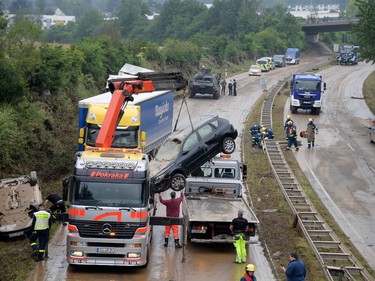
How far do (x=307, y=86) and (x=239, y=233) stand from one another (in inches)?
1198

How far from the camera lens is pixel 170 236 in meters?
20.4

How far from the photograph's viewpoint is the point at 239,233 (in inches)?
702

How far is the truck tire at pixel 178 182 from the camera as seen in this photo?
21.5 meters

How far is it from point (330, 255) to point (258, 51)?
266ft

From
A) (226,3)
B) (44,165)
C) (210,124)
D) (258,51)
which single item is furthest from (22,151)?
(226,3)

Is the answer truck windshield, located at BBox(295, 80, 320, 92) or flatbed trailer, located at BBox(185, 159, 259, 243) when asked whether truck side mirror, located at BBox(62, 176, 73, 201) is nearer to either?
flatbed trailer, located at BBox(185, 159, 259, 243)

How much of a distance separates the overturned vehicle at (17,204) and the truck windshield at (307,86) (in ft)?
94.2

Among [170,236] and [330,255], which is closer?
[330,255]

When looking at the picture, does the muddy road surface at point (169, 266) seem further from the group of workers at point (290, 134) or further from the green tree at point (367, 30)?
the green tree at point (367, 30)

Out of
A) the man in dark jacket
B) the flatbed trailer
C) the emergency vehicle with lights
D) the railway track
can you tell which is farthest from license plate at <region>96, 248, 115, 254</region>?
the emergency vehicle with lights

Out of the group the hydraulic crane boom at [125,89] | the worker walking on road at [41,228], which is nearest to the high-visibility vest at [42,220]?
the worker walking on road at [41,228]

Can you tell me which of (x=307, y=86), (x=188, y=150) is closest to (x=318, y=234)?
(x=188, y=150)

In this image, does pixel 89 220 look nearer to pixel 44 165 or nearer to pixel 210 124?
pixel 210 124

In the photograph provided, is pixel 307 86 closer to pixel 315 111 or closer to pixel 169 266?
pixel 315 111
